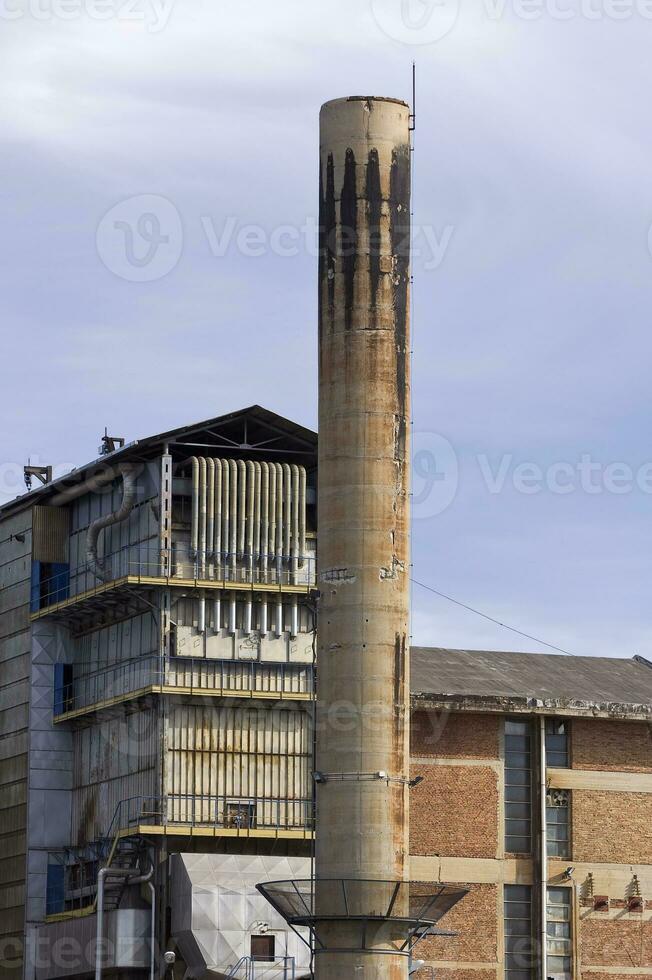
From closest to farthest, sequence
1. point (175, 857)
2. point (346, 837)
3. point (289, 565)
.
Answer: point (346, 837), point (175, 857), point (289, 565)

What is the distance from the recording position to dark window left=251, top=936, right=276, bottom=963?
7138 centimetres

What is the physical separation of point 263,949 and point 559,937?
42.3 ft

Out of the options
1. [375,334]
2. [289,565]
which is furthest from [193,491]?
[375,334]

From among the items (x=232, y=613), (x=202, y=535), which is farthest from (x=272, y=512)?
(x=232, y=613)

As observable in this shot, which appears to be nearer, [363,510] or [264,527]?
[363,510]

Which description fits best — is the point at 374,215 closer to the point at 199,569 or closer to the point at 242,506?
the point at 242,506

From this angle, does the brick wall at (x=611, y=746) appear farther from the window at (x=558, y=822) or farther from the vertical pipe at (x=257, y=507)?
the vertical pipe at (x=257, y=507)

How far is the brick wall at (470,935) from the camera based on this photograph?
75.9m

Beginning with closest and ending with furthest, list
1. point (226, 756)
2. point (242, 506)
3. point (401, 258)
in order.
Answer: point (401, 258) → point (226, 756) → point (242, 506)

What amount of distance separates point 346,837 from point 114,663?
2041cm

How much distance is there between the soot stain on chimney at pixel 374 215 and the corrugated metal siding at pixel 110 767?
800 inches

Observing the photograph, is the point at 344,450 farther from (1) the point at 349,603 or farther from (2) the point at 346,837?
(2) the point at 346,837

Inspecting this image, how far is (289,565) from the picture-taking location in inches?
3031

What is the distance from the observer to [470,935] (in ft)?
250
